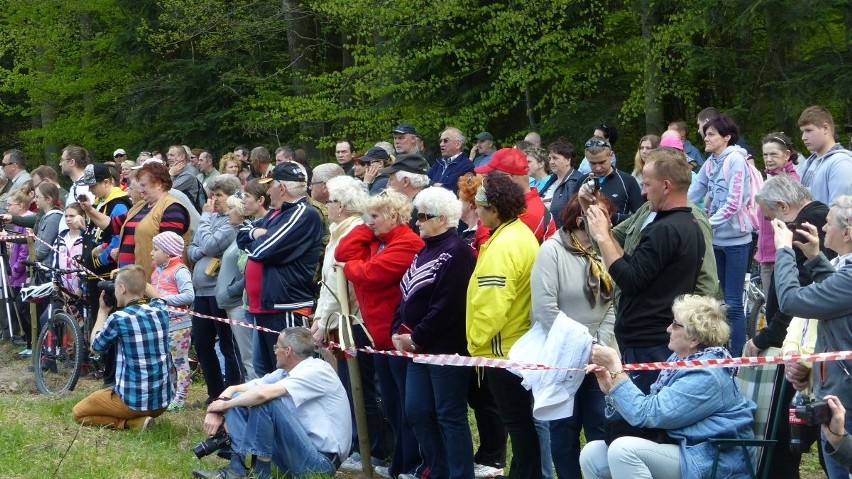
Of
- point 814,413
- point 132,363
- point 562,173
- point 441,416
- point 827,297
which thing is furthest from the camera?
point 562,173

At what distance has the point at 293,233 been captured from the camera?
817 centimetres

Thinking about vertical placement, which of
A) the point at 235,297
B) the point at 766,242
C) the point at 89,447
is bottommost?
the point at 89,447

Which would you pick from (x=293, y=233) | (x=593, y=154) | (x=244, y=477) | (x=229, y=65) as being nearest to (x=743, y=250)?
(x=593, y=154)

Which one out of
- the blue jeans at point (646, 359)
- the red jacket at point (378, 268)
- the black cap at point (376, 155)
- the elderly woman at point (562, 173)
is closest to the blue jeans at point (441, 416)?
the red jacket at point (378, 268)

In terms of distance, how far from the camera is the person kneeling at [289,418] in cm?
679

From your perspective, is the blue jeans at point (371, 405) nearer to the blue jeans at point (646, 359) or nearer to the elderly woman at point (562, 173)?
the blue jeans at point (646, 359)

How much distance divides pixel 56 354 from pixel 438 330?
5.27 metres

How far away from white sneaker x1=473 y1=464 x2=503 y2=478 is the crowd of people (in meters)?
0.04

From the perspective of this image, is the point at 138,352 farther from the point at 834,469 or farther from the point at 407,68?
the point at 407,68

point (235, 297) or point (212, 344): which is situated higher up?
point (235, 297)

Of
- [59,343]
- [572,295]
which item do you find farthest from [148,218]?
[572,295]

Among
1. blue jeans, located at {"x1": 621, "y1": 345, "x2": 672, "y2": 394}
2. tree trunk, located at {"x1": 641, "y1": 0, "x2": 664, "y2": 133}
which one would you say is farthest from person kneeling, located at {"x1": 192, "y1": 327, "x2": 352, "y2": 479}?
tree trunk, located at {"x1": 641, "y1": 0, "x2": 664, "y2": 133}

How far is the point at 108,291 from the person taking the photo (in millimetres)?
9664

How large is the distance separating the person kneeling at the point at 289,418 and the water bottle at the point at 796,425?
313 centimetres
